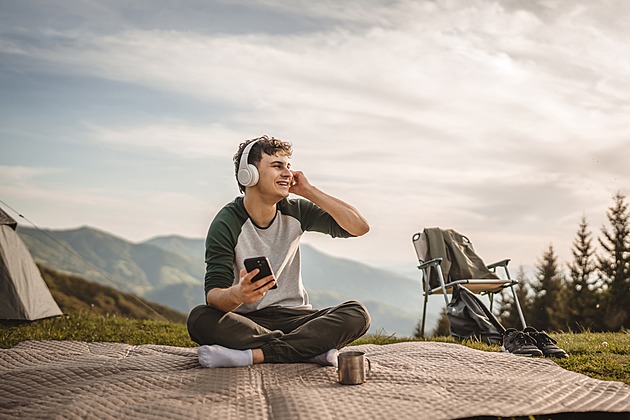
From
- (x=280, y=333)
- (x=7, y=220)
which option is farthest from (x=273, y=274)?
(x=7, y=220)

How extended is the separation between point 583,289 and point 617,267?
1427 millimetres

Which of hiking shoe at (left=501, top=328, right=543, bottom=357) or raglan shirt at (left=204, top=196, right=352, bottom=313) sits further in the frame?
hiking shoe at (left=501, top=328, right=543, bottom=357)

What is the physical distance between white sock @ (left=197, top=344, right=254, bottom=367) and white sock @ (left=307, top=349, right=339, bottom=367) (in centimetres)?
33

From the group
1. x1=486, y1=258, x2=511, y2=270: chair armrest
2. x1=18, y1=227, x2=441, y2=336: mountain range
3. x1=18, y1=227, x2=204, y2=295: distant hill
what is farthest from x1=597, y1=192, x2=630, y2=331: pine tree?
x1=18, y1=227, x2=204, y2=295: distant hill

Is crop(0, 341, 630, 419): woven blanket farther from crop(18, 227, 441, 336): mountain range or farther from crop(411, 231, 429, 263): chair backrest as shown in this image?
crop(18, 227, 441, 336): mountain range

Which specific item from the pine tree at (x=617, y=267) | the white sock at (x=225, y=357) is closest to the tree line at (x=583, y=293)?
the pine tree at (x=617, y=267)

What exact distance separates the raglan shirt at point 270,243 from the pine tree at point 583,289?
10.7 meters

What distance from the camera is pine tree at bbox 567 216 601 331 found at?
1440 centimetres

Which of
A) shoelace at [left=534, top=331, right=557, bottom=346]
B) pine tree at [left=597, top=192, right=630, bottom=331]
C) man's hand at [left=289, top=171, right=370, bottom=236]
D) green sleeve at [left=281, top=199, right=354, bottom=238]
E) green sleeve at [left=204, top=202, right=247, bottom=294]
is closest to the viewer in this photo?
→ green sleeve at [left=204, top=202, right=247, bottom=294]

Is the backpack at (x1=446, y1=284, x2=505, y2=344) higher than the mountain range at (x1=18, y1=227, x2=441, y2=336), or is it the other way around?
the mountain range at (x1=18, y1=227, x2=441, y2=336)

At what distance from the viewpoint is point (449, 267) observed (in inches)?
227

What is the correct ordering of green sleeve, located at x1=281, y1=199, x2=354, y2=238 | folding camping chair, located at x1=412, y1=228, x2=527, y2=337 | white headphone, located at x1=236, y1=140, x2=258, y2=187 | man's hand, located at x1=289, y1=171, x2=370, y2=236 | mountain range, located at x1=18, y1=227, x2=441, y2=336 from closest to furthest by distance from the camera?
1. white headphone, located at x1=236, y1=140, x2=258, y2=187
2. man's hand, located at x1=289, y1=171, x2=370, y2=236
3. green sleeve, located at x1=281, y1=199, x2=354, y2=238
4. folding camping chair, located at x1=412, y1=228, x2=527, y2=337
5. mountain range, located at x1=18, y1=227, x2=441, y2=336

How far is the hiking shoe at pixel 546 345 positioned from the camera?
149 inches

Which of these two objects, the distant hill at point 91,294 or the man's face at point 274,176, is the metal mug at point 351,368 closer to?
the man's face at point 274,176
